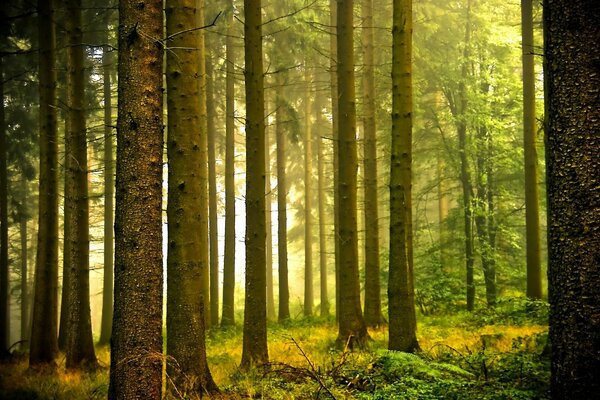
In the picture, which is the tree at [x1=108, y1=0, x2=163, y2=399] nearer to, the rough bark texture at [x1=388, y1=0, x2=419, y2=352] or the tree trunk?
the rough bark texture at [x1=388, y1=0, x2=419, y2=352]

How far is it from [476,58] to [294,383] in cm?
1537

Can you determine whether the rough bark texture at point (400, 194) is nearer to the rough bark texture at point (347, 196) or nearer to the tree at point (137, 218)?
the rough bark texture at point (347, 196)

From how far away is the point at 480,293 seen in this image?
19406 millimetres

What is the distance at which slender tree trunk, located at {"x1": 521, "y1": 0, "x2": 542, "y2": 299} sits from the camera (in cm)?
1498

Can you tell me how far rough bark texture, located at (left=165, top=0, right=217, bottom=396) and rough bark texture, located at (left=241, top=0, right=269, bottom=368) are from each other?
2.19 metres

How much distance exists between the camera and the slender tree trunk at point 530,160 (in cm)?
1498

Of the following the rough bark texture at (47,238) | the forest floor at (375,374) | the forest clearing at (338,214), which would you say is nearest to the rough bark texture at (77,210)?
the forest clearing at (338,214)

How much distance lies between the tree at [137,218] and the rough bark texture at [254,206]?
4.16m

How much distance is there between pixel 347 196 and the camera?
11523 mm

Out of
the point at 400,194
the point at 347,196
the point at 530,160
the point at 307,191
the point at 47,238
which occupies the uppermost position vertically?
the point at 530,160

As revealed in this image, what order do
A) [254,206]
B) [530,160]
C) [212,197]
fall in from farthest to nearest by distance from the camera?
[212,197] < [530,160] < [254,206]

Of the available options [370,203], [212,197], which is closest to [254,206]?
[370,203]

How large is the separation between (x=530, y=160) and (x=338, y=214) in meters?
6.72

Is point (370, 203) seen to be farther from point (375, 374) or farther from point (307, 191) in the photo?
point (307, 191)
